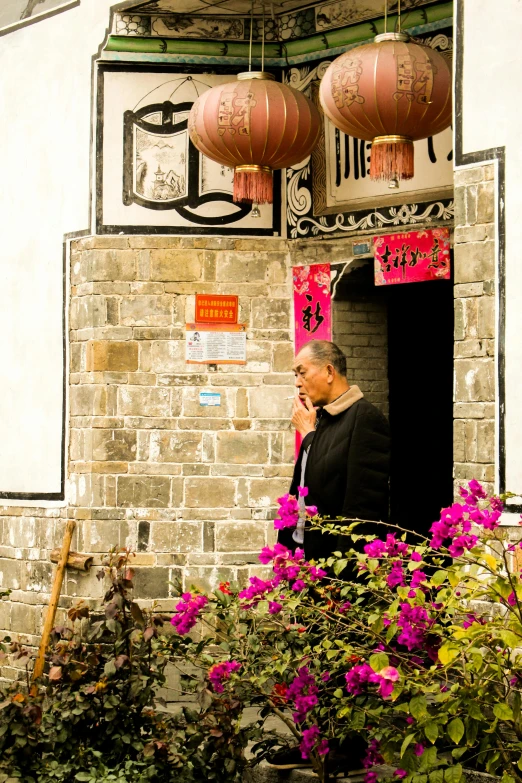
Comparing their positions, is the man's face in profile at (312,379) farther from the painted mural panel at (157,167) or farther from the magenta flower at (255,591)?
the painted mural panel at (157,167)

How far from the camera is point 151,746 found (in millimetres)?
4770

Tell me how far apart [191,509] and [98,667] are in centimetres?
311

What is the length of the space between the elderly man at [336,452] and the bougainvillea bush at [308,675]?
1.76 feet

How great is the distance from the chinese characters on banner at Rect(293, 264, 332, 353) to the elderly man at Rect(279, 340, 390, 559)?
76.9 inches

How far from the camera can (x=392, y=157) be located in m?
6.82

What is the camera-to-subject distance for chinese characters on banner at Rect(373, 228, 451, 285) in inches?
293

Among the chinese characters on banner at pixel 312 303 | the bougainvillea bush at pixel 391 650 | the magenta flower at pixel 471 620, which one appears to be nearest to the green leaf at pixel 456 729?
the bougainvillea bush at pixel 391 650

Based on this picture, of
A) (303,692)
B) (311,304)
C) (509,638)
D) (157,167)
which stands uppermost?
(157,167)

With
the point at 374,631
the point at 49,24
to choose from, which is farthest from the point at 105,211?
the point at 374,631

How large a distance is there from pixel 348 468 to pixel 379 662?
152cm

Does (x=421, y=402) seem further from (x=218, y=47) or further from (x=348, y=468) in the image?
(x=348, y=468)

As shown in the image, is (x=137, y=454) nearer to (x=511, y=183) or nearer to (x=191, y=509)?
(x=191, y=509)

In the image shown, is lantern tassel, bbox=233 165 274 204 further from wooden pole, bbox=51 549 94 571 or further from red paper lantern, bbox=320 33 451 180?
wooden pole, bbox=51 549 94 571

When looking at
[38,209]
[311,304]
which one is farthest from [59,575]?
[38,209]
